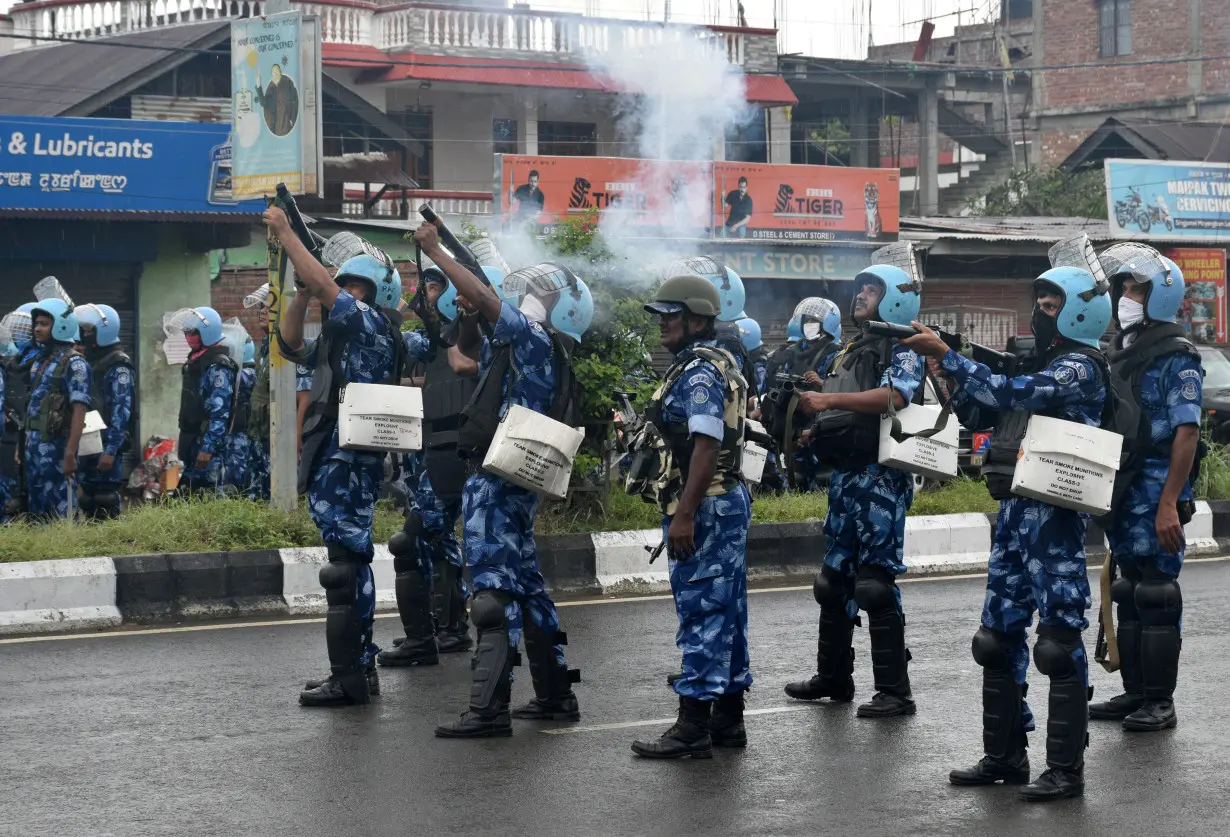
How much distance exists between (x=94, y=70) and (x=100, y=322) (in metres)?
12.9

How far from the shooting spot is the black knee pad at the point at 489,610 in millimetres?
7227

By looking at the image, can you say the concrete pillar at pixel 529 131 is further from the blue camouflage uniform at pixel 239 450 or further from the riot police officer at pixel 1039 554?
the riot police officer at pixel 1039 554

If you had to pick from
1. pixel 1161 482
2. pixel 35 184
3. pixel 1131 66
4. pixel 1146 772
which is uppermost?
pixel 1131 66

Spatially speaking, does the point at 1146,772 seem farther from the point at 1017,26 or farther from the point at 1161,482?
the point at 1017,26

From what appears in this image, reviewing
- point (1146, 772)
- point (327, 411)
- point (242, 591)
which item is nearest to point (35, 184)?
point (242, 591)

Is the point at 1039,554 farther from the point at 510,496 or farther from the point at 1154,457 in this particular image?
the point at 510,496

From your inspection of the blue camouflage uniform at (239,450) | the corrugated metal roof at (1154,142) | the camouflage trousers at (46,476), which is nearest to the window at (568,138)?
the corrugated metal roof at (1154,142)

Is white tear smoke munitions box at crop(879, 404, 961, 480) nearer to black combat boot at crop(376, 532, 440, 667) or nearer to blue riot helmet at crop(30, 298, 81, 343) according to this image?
black combat boot at crop(376, 532, 440, 667)

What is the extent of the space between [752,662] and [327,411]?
2.65 m

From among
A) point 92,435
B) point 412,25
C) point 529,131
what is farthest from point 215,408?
point 529,131

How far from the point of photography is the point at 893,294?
26.2ft

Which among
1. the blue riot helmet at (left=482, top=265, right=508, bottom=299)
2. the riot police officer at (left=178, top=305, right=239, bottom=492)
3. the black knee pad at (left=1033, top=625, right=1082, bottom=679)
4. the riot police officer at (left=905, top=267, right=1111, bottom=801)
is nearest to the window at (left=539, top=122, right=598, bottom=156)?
the riot police officer at (left=178, top=305, right=239, bottom=492)

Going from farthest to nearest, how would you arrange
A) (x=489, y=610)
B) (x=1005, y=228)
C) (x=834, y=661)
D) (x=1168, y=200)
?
1. (x=1168, y=200)
2. (x=1005, y=228)
3. (x=834, y=661)
4. (x=489, y=610)

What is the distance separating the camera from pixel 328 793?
6316mm
